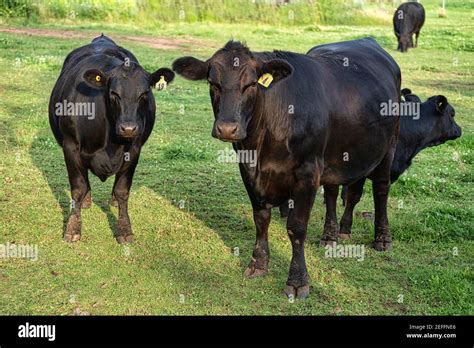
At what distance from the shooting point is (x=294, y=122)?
5.57 meters

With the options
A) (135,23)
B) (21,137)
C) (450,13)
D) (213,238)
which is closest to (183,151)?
(21,137)

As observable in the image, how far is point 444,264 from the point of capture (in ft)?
21.2

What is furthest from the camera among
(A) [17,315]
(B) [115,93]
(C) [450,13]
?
(C) [450,13]

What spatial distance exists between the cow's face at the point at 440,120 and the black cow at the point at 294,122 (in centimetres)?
194

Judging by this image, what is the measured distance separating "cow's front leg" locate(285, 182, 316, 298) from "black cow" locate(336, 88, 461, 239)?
154 cm

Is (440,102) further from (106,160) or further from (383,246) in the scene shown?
(106,160)

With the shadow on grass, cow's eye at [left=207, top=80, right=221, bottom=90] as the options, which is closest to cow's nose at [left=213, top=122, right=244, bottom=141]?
cow's eye at [left=207, top=80, right=221, bottom=90]

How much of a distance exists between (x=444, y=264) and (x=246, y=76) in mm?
2796

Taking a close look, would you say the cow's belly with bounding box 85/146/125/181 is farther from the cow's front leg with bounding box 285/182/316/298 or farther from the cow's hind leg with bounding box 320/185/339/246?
the cow's hind leg with bounding box 320/185/339/246

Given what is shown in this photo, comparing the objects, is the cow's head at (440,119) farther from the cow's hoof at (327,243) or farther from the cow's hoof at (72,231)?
the cow's hoof at (72,231)

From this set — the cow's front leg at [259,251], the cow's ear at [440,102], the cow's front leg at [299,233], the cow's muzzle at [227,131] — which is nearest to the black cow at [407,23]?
the cow's ear at [440,102]

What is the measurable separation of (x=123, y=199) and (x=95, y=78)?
4.16 feet

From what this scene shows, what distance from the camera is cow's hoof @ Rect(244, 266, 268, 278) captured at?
604cm

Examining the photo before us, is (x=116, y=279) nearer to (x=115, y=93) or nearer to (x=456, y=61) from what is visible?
(x=115, y=93)
